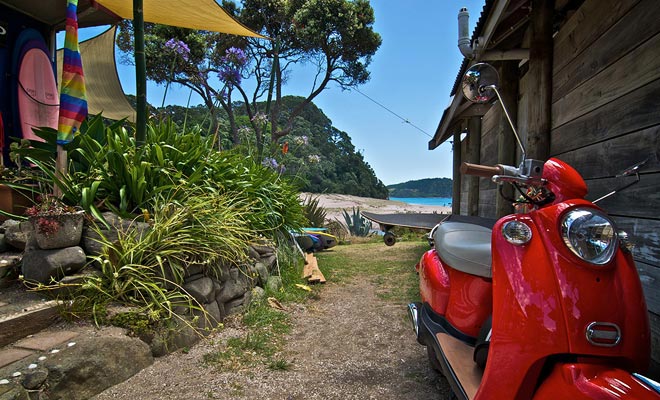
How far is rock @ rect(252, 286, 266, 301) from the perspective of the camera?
3.20 metres

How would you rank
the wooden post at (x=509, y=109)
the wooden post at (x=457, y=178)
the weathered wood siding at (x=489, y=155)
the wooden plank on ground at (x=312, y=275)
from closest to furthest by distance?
the wooden post at (x=509, y=109) → the wooden plank on ground at (x=312, y=275) → the weathered wood siding at (x=489, y=155) → the wooden post at (x=457, y=178)

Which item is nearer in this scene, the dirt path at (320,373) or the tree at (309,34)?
the dirt path at (320,373)

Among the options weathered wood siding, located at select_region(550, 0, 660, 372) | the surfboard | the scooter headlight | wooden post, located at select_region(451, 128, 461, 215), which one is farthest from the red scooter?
wooden post, located at select_region(451, 128, 461, 215)

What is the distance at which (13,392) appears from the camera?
4.87 ft

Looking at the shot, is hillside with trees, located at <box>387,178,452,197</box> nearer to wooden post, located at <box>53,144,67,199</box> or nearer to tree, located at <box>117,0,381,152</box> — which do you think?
tree, located at <box>117,0,381,152</box>

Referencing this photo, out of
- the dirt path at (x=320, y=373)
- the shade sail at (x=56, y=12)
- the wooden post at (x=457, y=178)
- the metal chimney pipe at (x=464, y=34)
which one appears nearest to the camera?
the dirt path at (x=320, y=373)

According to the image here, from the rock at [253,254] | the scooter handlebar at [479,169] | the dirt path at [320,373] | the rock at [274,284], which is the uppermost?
the scooter handlebar at [479,169]

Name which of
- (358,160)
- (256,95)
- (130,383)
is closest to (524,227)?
(130,383)

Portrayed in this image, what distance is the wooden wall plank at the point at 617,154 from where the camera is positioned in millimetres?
1723

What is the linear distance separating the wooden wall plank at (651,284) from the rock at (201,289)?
2508 mm

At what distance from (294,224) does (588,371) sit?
3.81 meters

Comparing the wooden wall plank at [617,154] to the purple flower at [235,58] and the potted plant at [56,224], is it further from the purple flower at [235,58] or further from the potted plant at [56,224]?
the purple flower at [235,58]

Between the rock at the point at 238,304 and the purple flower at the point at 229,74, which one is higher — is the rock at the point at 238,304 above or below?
below

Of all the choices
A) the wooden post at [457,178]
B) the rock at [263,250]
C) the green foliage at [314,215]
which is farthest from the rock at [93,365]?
the wooden post at [457,178]
